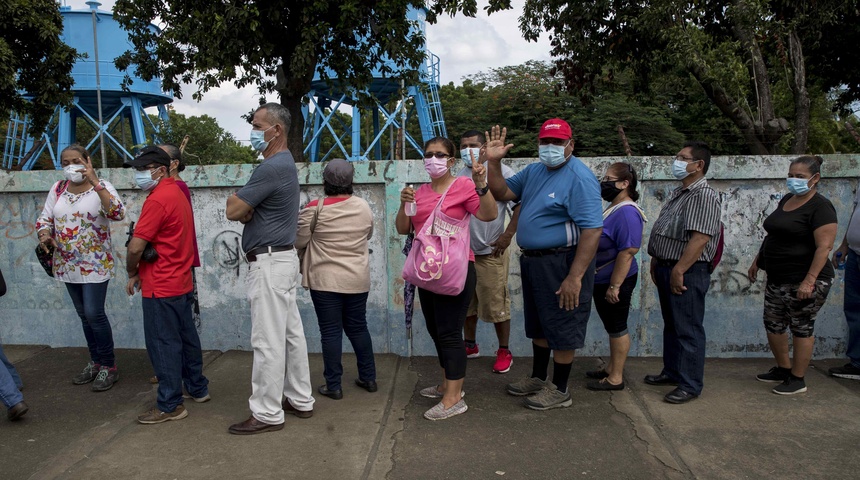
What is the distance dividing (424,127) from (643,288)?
16520 millimetres

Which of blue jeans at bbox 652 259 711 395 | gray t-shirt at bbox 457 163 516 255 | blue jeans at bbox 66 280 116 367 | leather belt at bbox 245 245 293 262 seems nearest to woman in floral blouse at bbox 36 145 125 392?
blue jeans at bbox 66 280 116 367

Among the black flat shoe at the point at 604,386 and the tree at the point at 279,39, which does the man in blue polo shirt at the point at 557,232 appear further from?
the tree at the point at 279,39

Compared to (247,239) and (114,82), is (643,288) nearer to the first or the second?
(247,239)

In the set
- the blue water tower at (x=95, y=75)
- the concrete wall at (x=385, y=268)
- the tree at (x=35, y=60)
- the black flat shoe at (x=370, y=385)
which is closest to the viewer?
the black flat shoe at (x=370, y=385)

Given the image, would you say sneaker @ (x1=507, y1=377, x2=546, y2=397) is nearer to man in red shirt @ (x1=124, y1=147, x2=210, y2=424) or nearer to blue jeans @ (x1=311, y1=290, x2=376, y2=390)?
blue jeans @ (x1=311, y1=290, x2=376, y2=390)

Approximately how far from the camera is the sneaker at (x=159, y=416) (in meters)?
4.05

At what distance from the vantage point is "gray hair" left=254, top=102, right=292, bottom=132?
3.81 meters

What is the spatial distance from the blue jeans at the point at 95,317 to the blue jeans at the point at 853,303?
5.63 metres

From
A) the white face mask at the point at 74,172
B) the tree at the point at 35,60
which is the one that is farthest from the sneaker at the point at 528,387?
the tree at the point at 35,60

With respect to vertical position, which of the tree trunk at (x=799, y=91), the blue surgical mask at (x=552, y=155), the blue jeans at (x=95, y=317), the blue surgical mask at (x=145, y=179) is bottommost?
the blue jeans at (x=95, y=317)

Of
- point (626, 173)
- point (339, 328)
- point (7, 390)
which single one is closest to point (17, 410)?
point (7, 390)

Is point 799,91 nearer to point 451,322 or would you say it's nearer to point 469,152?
point 469,152

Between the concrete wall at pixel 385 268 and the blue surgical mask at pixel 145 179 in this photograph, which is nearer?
the blue surgical mask at pixel 145 179

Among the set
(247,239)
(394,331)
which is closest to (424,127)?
(394,331)
